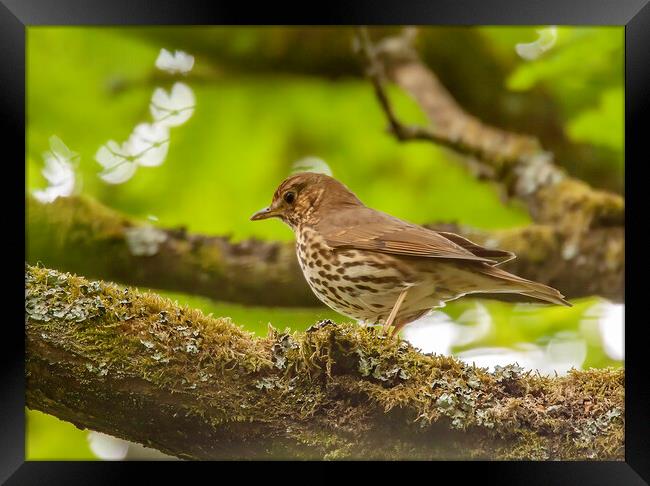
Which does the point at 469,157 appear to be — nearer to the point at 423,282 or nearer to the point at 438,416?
the point at 423,282

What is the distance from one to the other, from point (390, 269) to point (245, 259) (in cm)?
118

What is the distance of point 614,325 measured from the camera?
146 inches

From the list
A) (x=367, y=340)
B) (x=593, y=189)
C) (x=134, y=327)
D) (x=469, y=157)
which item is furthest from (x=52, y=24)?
(x=593, y=189)

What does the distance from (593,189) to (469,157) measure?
77 centimetres

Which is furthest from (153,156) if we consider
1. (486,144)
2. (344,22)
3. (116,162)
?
(486,144)

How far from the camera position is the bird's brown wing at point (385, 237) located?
10.7 feet

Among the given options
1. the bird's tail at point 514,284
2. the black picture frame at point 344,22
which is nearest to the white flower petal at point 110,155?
the black picture frame at point 344,22

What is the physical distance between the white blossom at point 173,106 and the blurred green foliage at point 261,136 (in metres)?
0.06

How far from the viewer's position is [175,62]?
12.9 ft

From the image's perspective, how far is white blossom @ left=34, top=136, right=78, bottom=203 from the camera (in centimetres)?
369

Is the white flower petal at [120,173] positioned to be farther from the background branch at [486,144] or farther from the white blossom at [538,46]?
the white blossom at [538,46]

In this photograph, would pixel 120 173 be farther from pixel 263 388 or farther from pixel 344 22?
pixel 263 388

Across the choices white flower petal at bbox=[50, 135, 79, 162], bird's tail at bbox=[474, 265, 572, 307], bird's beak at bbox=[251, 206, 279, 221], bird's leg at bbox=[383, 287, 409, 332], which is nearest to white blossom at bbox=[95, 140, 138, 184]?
white flower petal at bbox=[50, 135, 79, 162]

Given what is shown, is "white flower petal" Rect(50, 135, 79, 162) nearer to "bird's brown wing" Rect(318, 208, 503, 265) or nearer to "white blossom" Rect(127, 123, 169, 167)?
"white blossom" Rect(127, 123, 169, 167)
